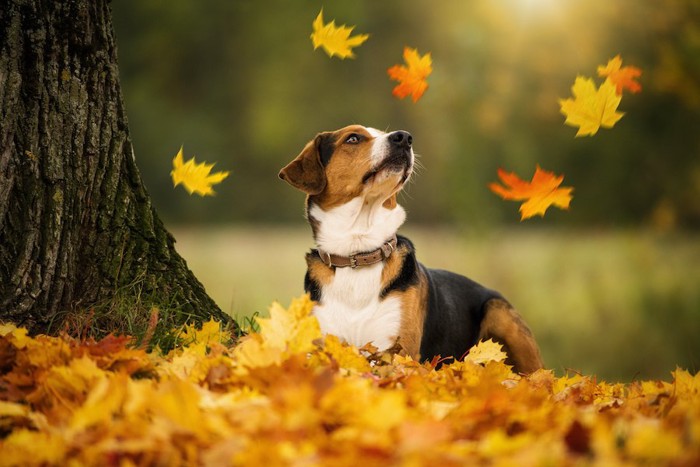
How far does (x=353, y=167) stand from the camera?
417 centimetres

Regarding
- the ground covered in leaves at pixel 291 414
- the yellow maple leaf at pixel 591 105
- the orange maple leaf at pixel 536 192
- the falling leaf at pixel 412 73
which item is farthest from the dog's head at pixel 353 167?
the ground covered in leaves at pixel 291 414

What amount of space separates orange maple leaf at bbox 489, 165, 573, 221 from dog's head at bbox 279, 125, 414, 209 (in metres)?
0.79

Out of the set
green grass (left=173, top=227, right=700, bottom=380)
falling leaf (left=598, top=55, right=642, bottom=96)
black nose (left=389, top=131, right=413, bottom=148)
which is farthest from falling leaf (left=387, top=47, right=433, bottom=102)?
green grass (left=173, top=227, right=700, bottom=380)

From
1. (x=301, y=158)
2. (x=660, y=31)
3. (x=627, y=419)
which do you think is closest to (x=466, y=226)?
(x=660, y=31)

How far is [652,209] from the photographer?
12492 millimetres

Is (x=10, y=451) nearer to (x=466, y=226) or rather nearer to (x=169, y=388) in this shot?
(x=169, y=388)

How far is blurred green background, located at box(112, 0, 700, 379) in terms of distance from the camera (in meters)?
10.5

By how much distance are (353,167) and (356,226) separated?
0.37m

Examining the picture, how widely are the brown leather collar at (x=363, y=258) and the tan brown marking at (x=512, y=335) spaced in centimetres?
105

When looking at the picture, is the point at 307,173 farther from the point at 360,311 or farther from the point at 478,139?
the point at 478,139

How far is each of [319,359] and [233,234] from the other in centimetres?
1386

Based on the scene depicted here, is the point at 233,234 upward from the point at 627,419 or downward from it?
Answer: downward

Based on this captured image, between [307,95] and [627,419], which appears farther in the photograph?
[307,95]

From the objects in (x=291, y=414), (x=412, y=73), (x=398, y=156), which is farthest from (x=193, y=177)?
(x=291, y=414)
